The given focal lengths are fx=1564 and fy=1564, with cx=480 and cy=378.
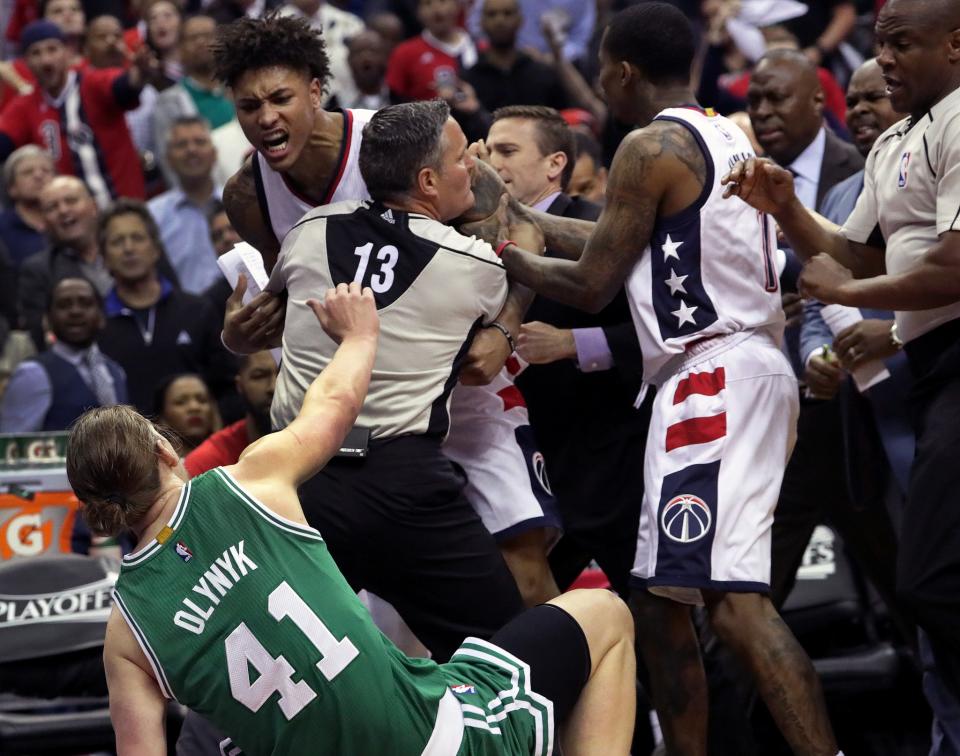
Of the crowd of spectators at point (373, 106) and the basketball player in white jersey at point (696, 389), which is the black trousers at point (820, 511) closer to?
the crowd of spectators at point (373, 106)

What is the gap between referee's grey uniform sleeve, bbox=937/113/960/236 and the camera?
4523 mm

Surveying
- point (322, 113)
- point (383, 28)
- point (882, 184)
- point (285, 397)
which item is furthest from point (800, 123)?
point (383, 28)

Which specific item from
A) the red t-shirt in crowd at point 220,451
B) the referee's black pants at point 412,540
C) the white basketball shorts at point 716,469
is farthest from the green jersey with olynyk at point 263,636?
the red t-shirt in crowd at point 220,451

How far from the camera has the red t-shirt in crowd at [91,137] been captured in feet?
36.2

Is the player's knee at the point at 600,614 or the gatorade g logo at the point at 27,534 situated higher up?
the player's knee at the point at 600,614

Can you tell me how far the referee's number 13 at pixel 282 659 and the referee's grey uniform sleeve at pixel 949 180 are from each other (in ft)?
6.92

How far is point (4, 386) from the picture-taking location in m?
8.53

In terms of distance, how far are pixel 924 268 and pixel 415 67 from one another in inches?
300

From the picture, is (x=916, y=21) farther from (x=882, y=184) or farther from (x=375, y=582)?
(x=375, y=582)

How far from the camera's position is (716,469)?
4.84 meters

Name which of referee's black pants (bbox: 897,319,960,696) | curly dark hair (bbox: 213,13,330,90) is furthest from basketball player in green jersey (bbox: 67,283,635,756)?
curly dark hair (bbox: 213,13,330,90)

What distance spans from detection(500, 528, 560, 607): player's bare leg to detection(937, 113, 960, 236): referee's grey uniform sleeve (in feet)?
5.55

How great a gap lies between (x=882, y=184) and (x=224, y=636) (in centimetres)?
252

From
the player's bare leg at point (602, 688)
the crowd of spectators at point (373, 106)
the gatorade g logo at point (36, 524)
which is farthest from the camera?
the gatorade g logo at point (36, 524)
